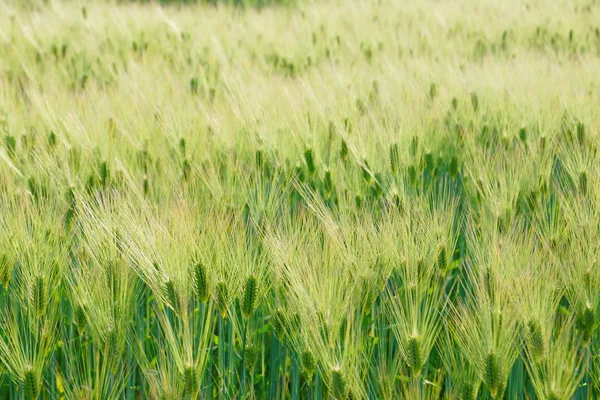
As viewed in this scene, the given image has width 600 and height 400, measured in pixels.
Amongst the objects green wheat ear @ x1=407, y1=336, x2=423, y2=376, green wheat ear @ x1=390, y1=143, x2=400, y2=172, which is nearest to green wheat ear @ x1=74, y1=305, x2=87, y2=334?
green wheat ear @ x1=407, y1=336, x2=423, y2=376

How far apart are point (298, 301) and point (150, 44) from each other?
2.64 metres

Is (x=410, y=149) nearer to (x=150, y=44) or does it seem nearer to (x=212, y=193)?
(x=212, y=193)

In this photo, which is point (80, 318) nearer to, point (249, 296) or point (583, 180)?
point (249, 296)

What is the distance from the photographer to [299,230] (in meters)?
1.33

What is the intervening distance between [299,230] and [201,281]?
256 mm

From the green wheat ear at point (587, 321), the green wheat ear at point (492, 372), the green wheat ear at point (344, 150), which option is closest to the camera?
the green wheat ear at point (492, 372)

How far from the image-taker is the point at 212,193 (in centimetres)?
156

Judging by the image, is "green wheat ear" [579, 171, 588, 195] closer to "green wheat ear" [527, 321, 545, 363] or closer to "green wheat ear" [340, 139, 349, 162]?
"green wheat ear" [340, 139, 349, 162]

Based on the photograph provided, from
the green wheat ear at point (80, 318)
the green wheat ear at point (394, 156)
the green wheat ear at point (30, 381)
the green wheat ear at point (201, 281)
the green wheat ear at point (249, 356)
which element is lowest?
the green wheat ear at point (249, 356)

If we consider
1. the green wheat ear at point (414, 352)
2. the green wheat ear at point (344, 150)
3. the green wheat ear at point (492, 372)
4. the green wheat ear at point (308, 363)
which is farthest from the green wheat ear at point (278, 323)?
the green wheat ear at point (344, 150)

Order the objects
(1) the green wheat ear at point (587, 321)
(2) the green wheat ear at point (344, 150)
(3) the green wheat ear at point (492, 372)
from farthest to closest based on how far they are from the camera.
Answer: (2) the green wheat ear at point (344, 150) → (1) the green wheat ear at point (587, 321) → (3) the green wheat ear at point (492, 372)

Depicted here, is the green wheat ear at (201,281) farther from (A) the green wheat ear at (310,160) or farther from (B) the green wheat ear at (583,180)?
(B) the green wheat ear at (583,180)

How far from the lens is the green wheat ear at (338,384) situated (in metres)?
1.02

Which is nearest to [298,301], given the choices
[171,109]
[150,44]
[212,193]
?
[212,193]
